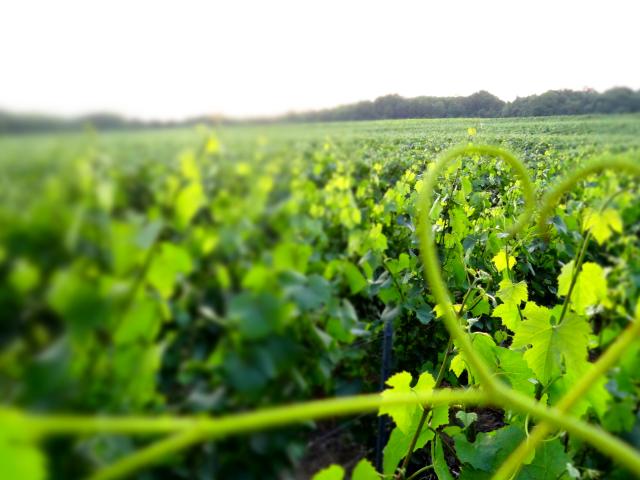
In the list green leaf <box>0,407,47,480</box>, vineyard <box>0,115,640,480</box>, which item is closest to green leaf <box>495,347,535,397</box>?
vineyard <box>0,115,640,480</box>

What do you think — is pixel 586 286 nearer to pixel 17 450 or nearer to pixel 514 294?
pixel 514 294

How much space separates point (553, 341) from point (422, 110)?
0.70m

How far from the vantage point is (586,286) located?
133cm

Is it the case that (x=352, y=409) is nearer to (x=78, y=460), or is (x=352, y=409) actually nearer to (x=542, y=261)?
(x=78, y=460)

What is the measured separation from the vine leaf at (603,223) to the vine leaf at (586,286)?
11 cm

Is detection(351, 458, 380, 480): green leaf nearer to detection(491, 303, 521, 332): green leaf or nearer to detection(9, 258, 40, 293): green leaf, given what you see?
detection(491, 303, 521, 332): green leaf

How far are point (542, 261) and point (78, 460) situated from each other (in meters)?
3.27

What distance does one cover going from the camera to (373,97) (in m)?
1.11

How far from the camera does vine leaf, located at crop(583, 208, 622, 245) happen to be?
1134 millimetres

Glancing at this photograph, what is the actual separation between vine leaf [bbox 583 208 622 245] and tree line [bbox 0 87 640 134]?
0.68 ft

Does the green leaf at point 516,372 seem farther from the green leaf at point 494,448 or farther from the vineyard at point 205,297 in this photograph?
the vineyard at point 205,297

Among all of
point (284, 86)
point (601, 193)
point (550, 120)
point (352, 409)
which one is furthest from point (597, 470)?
point (284, 86)

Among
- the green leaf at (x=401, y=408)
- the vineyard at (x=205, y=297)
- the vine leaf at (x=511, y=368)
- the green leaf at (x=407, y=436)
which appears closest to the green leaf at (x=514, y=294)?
the vine leaf at (x=511, y=368)

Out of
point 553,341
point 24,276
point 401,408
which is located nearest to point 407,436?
point 401,408
